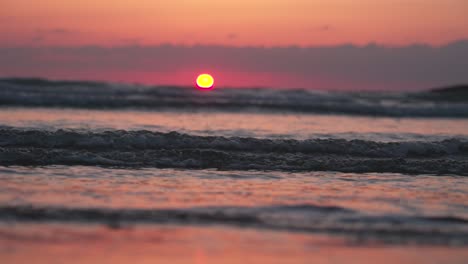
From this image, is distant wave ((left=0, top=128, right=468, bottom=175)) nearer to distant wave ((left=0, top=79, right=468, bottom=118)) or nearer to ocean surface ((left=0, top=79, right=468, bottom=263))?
ocean surface ((left=0, top=79, right=468, bottom=263))

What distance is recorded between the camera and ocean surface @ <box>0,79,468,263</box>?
5.85 metres

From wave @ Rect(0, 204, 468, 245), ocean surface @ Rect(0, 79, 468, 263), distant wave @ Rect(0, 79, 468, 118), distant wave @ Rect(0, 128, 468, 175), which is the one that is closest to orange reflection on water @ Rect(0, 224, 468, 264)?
ocean surface @ Rect(0, 79, 468, 263)

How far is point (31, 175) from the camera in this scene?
891 centimetres

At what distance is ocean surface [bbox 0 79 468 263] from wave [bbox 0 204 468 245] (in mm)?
21

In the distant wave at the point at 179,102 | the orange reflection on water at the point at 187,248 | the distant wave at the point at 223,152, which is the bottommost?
the orange reflection on water at the point at 187,248

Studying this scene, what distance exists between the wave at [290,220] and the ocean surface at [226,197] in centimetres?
2

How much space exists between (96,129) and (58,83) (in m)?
19.8

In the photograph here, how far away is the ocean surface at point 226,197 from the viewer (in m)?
5.85

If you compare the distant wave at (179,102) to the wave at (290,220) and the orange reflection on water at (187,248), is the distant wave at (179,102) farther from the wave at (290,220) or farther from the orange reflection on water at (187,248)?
the orange reflection on water at (187,248)

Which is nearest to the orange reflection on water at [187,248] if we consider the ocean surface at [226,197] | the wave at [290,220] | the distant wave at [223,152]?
the ocean surface at [226,197]

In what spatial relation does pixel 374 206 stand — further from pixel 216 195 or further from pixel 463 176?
pixel 463 176

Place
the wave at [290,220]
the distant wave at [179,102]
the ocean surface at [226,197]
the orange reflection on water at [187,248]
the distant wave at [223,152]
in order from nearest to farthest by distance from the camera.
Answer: the orange reflection on water at [187,248]
the ocean surface at [226,197]
the wave at [290,220]
the distant wave at [223,152]
the distant wave at [179,102]

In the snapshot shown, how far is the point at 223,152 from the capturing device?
1172cm

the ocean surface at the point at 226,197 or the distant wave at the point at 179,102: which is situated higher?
the distant wave at the point at 179,102
